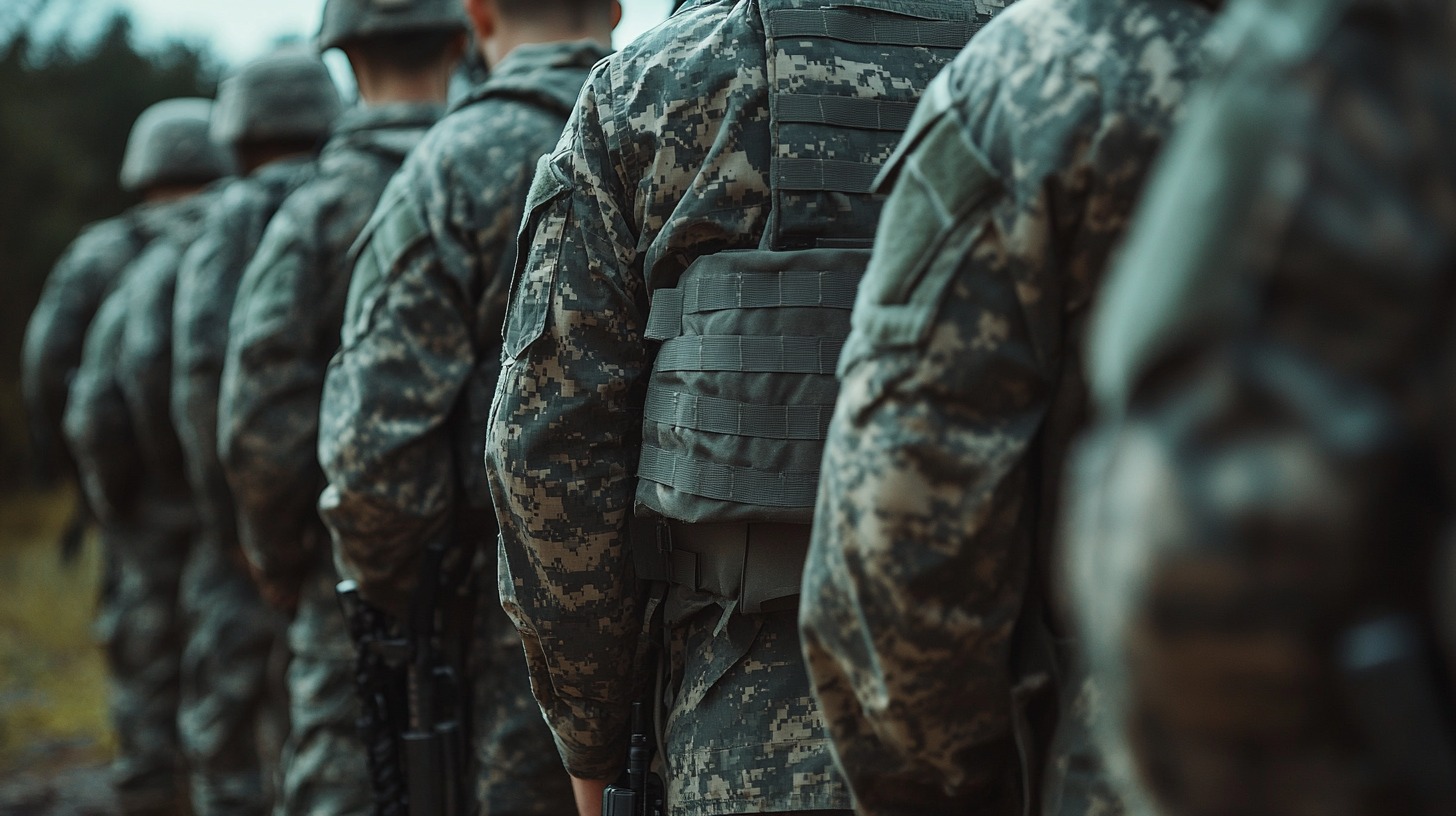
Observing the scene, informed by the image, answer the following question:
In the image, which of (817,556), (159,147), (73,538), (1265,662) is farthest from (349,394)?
(73,538)

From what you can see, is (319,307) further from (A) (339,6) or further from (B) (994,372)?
(B) (994,372)

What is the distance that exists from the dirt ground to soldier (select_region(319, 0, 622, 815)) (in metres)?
4.31

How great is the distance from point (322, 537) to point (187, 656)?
1.68 m

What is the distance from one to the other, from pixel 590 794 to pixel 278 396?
6.45ft

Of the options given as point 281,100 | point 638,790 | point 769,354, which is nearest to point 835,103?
point 769,354

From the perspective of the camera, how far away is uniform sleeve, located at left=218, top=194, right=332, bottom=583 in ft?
13.5

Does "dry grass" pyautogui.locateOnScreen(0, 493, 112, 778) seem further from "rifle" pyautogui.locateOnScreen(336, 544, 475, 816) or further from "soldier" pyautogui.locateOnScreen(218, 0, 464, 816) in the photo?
"rifle" pyautogui.locateOnScreen(336, 544, 475, 816)

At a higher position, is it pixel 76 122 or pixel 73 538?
pixel 76 122

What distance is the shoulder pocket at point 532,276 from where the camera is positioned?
240 cm

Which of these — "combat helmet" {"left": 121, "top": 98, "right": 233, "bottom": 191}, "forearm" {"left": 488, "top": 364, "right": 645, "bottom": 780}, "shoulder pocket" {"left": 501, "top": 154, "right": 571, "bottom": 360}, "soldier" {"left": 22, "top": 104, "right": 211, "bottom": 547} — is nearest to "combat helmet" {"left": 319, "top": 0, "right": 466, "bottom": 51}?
"shoulder pocket" {"left": 501, "top": 154, "right": 571, "bottom": 360}

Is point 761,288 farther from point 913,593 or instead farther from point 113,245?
point 113,245

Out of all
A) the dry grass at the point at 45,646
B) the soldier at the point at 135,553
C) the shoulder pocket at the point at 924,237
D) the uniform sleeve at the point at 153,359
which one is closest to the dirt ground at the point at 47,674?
the dry grass at the point at 45,646

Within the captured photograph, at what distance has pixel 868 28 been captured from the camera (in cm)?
230

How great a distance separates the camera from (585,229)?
2.38m
